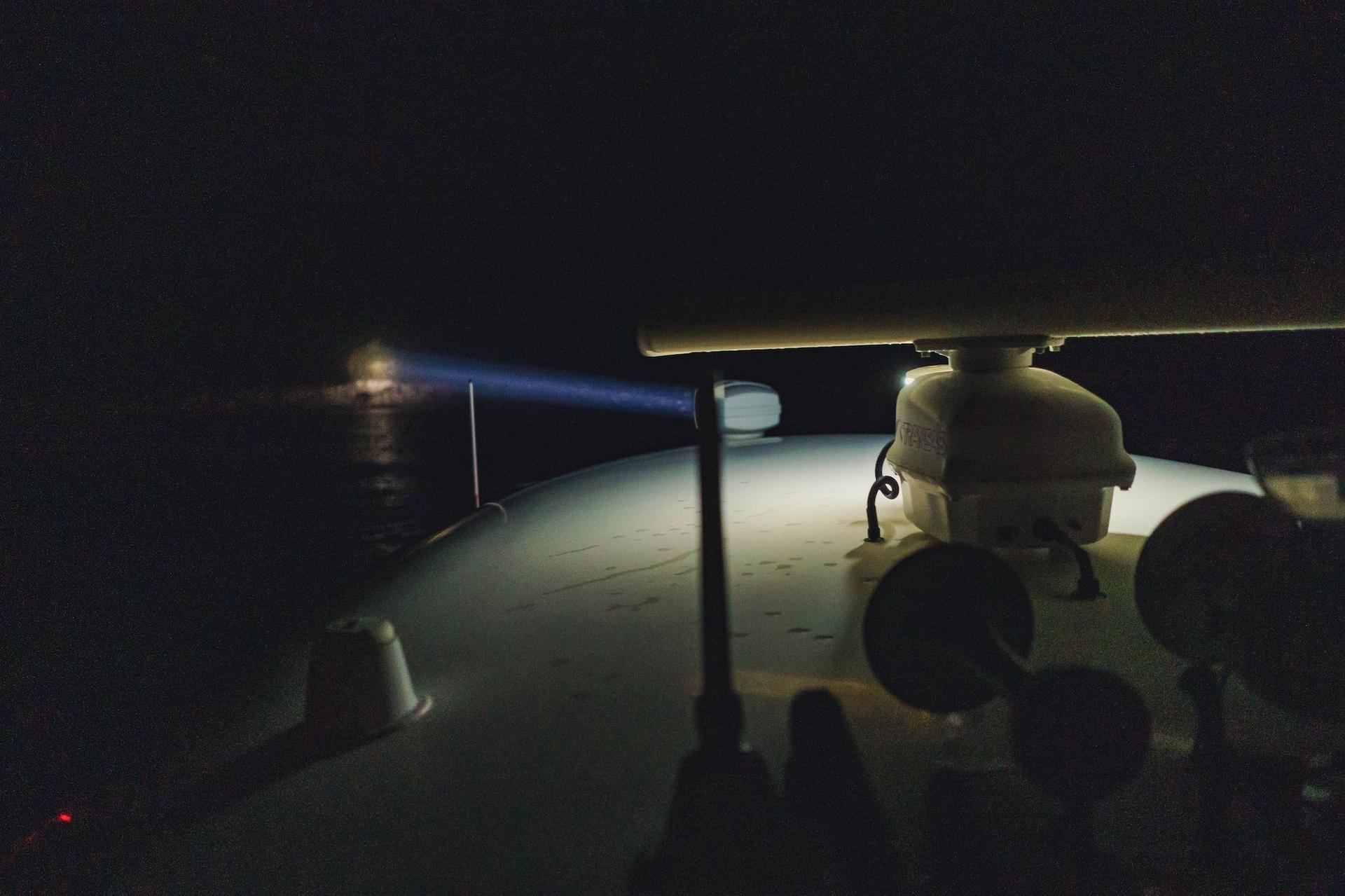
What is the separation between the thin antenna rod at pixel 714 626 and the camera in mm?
1279

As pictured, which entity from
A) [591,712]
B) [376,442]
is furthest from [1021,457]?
[376,442]

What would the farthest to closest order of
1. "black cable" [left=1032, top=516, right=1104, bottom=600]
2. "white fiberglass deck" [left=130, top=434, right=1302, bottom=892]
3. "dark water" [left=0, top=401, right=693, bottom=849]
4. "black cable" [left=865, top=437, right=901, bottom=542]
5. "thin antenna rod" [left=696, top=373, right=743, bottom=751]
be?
"dark water" [left=0, top=401, right=693, bottom=849] → "black cable" [left=865, top=437, right=901, bottom=542] → "black cable" [left=1032, top=516, right=1104, bottom=600] → "white fiberglass deck" [left=130, top=434, right=1302, bottom=892] → "thin antenna rod" [left=696, top=373, right=743, bottom=751]

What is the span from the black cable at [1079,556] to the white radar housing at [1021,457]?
36mm

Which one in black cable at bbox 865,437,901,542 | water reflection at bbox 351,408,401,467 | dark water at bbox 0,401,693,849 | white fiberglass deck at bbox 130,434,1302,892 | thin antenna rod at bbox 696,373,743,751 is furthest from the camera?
water reflection at bbox 351,408,401,467

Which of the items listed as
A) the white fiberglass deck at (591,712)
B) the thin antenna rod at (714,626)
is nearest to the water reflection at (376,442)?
the white fiberglass deck at (591,712)

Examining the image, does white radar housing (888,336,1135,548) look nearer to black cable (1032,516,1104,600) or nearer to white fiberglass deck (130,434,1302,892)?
black cable (1032,516,1104,600)

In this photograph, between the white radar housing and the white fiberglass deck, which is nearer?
the white fiberglass deck

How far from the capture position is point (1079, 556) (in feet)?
9.26

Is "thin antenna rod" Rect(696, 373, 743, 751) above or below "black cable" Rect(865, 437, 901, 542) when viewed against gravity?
above

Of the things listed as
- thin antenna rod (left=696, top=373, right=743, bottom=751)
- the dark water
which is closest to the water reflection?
the dark water

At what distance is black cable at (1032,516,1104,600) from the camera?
2.80m

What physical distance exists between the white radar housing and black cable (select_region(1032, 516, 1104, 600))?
0.04 meters

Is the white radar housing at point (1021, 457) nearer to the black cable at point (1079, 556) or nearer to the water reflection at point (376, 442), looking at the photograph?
the black cable at point (1079, 556)

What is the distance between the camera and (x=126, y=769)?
2.40 meters
